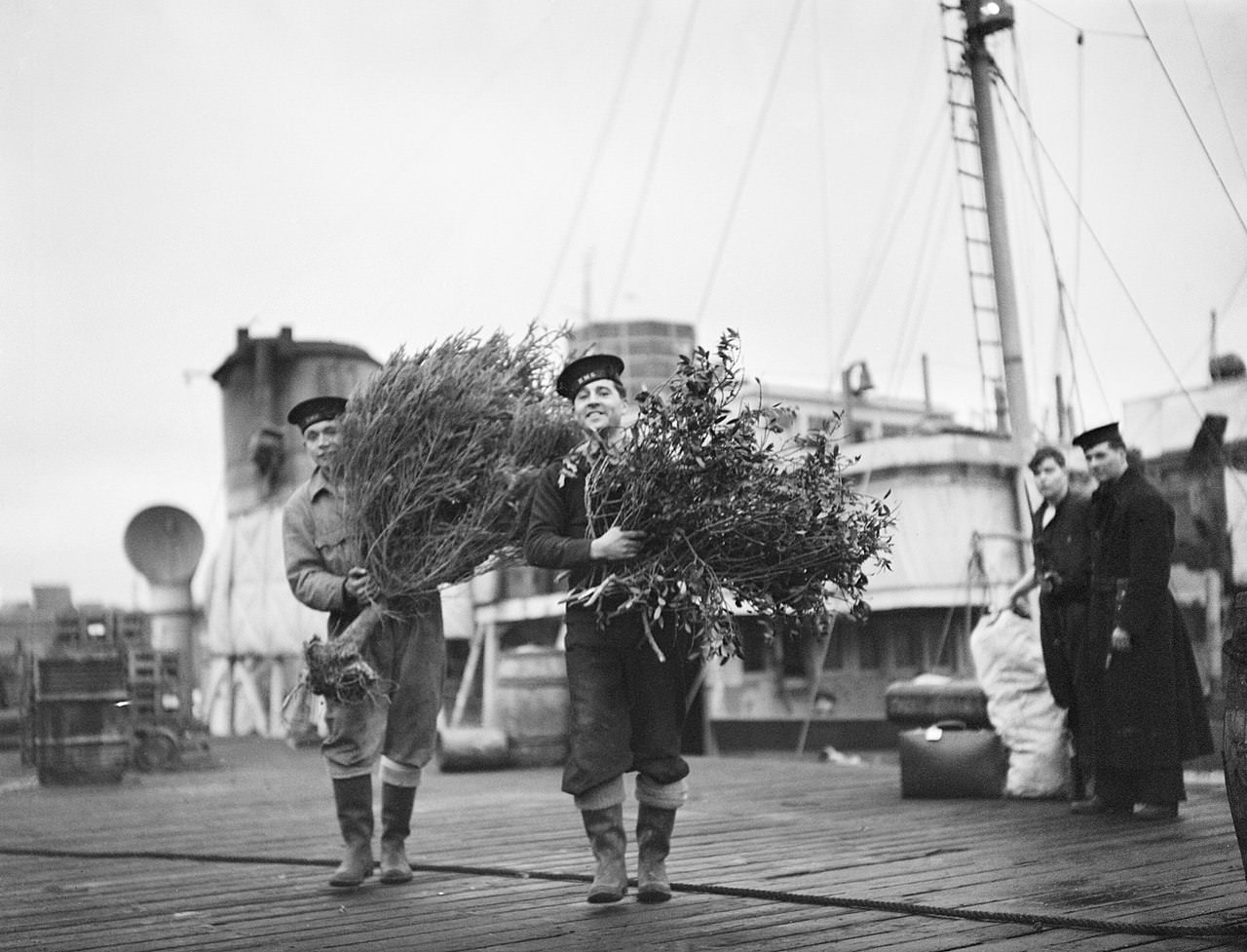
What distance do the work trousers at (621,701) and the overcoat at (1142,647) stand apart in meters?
2.66

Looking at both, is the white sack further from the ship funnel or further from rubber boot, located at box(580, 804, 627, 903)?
the ship funnel

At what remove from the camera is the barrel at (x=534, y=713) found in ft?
40.6

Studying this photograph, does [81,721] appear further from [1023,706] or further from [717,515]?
[717,515]

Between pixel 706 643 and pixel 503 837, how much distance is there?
247cm

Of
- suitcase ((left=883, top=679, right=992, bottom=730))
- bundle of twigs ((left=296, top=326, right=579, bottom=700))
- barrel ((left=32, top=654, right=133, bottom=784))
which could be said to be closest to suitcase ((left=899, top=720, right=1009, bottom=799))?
suitcase ((left=883, top=679, right=992, bottom=730))

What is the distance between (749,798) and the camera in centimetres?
827

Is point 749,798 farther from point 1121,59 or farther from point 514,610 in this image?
point 514,610

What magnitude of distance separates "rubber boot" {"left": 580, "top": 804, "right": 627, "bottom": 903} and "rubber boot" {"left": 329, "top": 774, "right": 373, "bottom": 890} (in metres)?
0.86

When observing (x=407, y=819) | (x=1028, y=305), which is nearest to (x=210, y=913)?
(x=407, y=819)

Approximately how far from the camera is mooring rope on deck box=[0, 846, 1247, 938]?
3.41 metres

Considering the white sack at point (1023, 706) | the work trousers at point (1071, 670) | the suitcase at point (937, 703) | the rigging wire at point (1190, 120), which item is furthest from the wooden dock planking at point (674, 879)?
the rigging wire at point (1190, 120)

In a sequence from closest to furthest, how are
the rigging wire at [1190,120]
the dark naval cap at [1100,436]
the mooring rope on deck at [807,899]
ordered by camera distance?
the mooring rope on deck at [807,899]
the dark naval cap at [1100,436]
the rigging wire at [1190,120]

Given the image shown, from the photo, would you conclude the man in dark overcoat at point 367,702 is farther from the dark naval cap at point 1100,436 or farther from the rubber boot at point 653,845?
the dark naval cap at point 1100,436

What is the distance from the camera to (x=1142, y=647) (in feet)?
20.6
